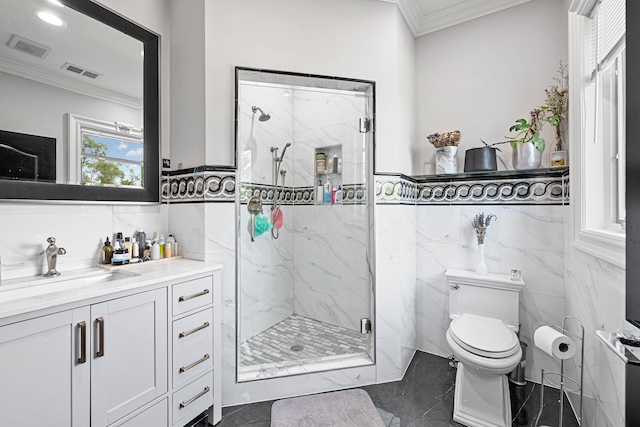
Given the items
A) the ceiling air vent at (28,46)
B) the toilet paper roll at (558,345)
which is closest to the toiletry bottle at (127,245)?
the ceiling air vent at (28,46)

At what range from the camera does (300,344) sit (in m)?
2.28

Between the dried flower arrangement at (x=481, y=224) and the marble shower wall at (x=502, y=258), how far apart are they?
4 cm

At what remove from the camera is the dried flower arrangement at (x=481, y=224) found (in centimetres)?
216

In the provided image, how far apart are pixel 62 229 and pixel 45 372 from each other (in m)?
0.81

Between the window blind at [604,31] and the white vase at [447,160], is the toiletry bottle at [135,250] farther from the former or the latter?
the window blind at [604,31]

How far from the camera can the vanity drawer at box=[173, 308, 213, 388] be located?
1463 mm

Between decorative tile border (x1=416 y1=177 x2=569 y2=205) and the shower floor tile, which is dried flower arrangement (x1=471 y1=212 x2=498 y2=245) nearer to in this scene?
decorative tile border (x1=416 y1=177 x2=569 y2=205)

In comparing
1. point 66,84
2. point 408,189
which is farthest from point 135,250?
point 408,189

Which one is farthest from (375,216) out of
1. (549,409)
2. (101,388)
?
(101,388)

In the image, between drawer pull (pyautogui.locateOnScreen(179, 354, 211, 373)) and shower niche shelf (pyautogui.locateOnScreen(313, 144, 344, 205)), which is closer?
drawer pull (pyautogui.locateOnScreen(179, 354, 211, 373))

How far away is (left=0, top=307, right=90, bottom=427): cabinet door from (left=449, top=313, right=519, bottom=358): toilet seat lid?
1841 mm

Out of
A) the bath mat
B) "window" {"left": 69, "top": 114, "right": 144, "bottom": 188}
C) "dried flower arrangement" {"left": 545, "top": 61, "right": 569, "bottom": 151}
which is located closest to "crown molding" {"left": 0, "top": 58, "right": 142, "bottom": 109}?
"window" {"left": 69, "top": 114, "right": 144, "bottom": 188}

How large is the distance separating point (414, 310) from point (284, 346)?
1.14 m

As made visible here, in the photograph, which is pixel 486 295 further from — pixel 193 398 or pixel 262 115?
pixel 262 115
